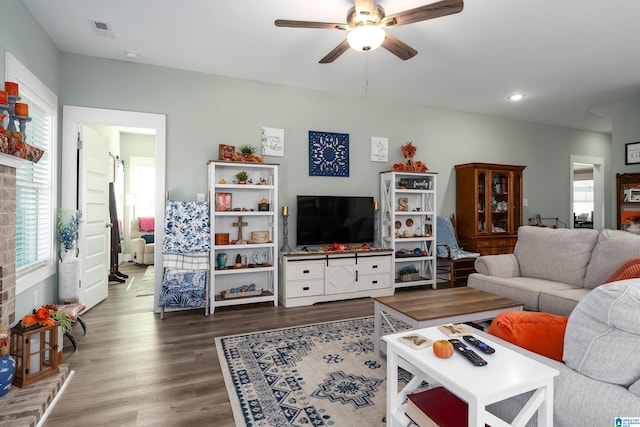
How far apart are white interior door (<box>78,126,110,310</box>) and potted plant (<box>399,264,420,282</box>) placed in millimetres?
3937

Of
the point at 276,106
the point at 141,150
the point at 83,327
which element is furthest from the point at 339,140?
the point at 141,150

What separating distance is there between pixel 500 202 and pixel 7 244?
620cm

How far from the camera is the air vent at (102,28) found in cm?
307

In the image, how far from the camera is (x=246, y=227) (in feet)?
14.3

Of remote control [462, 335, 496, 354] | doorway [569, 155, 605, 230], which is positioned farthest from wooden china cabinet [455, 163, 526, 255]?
remote control [462, 335, 496, 354]

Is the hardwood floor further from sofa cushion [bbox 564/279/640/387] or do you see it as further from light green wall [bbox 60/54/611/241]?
sofa cushion [bbox 564/279/640/387]

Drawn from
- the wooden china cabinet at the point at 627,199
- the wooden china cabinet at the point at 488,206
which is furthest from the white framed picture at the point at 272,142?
the wooden china cabinet at the point at 627,199

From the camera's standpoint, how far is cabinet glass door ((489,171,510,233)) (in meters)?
5.72

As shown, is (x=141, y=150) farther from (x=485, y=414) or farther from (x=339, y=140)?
(x=485, y=414)

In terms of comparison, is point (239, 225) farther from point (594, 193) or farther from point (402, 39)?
point (594, 193)

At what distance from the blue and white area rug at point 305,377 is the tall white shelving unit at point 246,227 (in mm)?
988

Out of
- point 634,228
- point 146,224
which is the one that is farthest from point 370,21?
point 146,224

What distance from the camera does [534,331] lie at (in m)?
1.52

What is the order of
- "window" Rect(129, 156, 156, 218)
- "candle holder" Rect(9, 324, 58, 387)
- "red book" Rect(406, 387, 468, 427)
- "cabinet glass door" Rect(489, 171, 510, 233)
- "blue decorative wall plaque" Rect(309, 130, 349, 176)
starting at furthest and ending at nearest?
"window" Rect(129, 156, 156, 218), "cabinet glass door" Rect(489, 171, 510, 233), "blue decorative wall plaque" Rect(309, 130, 349, 176), "candle holder" Rect(9, 324, 58, 387), "red book" Rect(406, 387, 468, 427)
